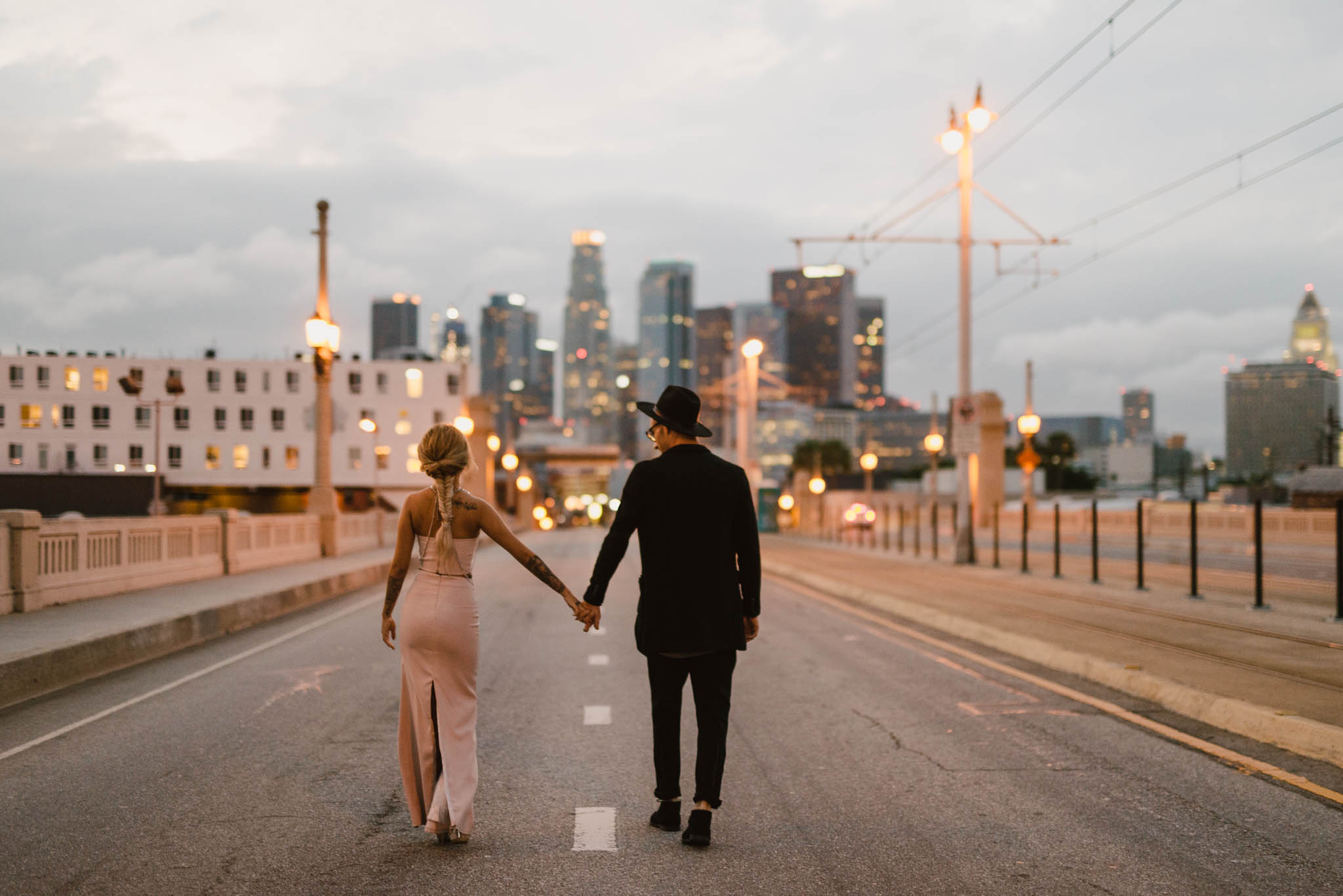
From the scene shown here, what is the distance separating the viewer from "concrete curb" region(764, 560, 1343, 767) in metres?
6.75

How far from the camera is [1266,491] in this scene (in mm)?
81938

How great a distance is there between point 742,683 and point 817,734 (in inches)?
87.2

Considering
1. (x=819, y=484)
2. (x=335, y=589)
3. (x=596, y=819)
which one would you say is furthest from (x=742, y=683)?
(x=819, y=484)

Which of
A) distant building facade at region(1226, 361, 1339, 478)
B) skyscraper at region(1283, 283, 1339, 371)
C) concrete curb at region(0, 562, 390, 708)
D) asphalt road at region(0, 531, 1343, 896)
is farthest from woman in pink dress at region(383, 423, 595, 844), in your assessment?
skyscraper at region(1283, 283, 1339, 371)

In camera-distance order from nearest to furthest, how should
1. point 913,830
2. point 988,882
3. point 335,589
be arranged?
1. point 988,882
2. point 913,830
3. point 335,589

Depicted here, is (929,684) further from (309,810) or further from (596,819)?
(309,810)

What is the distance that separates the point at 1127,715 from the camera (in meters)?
8.07

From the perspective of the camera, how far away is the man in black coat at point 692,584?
4930 mm

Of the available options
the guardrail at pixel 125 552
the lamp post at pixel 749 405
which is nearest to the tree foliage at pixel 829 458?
the lamp post at pixel 749 405

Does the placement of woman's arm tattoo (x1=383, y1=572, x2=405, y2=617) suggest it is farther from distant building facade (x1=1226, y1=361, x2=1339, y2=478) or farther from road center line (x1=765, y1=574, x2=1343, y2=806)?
distant building facade (x1=1226, y1=361, x2=1339, y2=478)

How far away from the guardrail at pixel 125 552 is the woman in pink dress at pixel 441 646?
9.52 meters

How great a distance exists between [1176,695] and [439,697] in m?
6.26

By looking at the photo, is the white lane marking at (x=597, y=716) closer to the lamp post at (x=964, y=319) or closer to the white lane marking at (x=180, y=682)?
the white lane marking at (x=180, y=682)

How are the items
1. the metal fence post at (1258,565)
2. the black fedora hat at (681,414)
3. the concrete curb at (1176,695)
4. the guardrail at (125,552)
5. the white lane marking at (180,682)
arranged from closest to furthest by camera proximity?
the black fedora hat at (681,414)
the concrete curb at (1176,695)
the white lane marking at (180,682)
the guardrail at (125,552)
the metal fence post at (1258,565)
